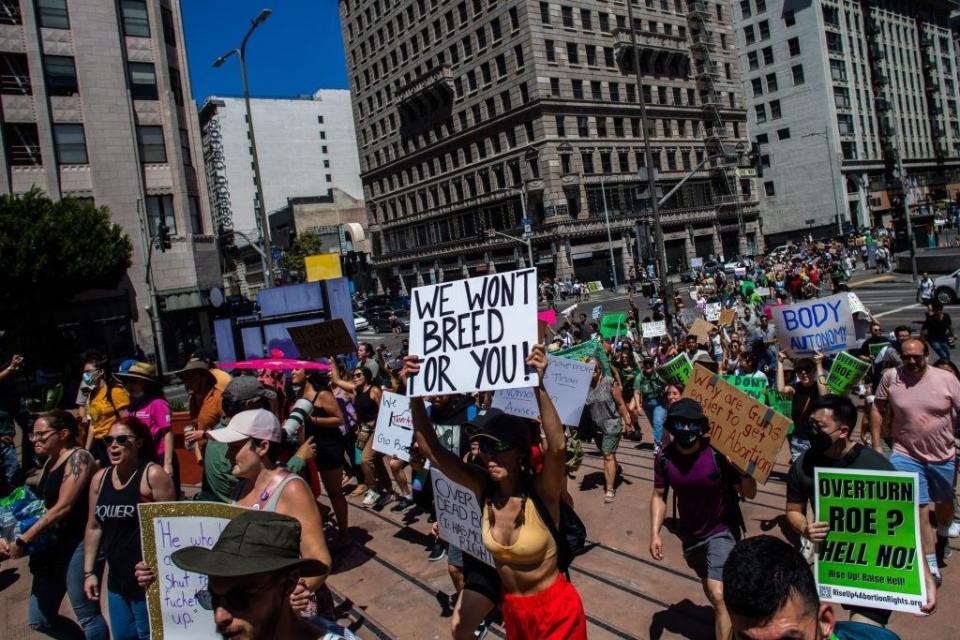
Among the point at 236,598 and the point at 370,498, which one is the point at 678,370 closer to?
the point at 370,498

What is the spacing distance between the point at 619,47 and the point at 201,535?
62802 millimetres

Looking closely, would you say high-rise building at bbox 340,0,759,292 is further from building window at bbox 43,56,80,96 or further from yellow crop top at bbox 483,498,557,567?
yellow crop top at bbox 483,498,557,567

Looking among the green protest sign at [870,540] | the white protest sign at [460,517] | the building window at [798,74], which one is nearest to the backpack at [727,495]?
the green protest sign at [870,540]

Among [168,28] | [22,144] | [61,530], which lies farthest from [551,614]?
[168,28]

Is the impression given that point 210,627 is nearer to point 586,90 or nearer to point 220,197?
point 586,90

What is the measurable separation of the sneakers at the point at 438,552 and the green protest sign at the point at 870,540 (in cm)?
376

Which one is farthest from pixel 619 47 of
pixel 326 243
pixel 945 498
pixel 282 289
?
pixel 945 498

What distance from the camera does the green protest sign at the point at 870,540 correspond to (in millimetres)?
3596

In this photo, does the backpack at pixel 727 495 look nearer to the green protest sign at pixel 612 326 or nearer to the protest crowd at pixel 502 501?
the protest crowd at pixel 502 501

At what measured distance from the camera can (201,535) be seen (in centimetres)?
345

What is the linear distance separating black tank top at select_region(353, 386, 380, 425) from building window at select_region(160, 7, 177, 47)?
3499cm

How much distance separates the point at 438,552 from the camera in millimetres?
6758

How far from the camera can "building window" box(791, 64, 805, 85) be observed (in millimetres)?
72375

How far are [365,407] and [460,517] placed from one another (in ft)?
14.1
